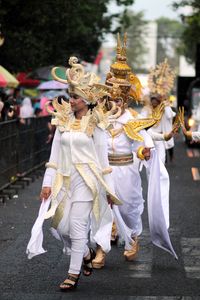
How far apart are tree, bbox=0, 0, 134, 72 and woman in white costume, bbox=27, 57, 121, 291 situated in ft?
62.8

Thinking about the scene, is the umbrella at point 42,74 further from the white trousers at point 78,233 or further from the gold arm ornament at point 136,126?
the white trousers at point 78,233

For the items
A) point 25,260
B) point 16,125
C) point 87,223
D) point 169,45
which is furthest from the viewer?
point 169,45

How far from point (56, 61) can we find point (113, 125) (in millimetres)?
29957

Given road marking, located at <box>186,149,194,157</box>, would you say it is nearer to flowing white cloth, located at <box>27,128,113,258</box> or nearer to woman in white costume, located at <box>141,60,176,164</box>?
woman in white costume, located at <box>141,60,176,164</box>

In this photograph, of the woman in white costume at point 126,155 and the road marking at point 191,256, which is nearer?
the road marking at point 191,256

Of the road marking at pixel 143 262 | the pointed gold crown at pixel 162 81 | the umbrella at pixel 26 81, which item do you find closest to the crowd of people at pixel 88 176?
the road marking at pixel 143 262

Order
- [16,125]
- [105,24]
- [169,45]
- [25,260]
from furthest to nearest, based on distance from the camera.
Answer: [169,45], [105,24], [16,125], [25,260]

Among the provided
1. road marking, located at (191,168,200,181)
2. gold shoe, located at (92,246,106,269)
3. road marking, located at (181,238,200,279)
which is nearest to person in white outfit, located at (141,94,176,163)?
road marking, located at (191,168,200,181)

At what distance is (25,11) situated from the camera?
3034cm

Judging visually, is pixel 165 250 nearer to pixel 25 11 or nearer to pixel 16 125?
pixel 16 125

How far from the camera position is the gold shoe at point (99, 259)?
33.0 ft

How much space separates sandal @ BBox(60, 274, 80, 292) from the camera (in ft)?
28.9

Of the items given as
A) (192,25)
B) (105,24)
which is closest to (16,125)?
(105,24)

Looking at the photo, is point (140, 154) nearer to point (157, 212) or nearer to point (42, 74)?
point (157, 212)
